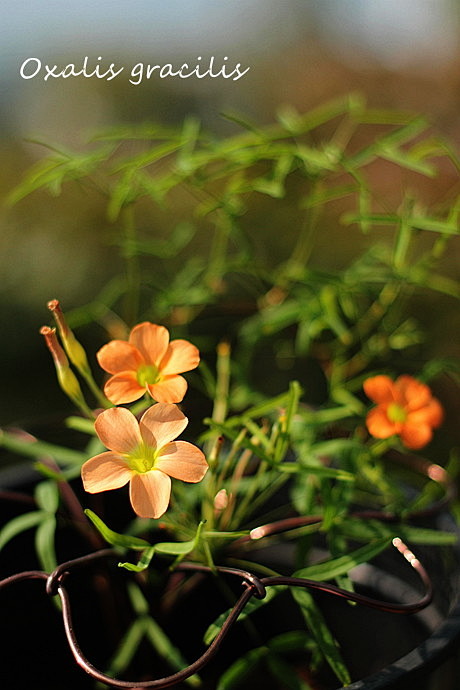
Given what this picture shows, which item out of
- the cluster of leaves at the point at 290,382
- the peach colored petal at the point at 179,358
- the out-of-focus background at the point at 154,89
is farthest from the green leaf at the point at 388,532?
the out-of-focus background at the point at 154,89

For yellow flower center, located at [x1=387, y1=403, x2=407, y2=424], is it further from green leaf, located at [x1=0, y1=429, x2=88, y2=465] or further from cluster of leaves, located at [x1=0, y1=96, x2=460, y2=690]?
green leaf, located at [x1=0, y1=429, x2=88, y2=465]

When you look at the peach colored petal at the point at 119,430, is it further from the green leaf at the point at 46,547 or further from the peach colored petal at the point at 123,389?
the green leaf at the point at 46,547

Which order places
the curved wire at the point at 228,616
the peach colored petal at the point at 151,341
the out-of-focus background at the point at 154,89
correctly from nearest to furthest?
the curved wire at the point at 228,616
the peach colored petal at the point at 151,341
the out-of-focus background at the point at 154,89

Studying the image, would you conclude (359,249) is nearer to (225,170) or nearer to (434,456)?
(434,456)

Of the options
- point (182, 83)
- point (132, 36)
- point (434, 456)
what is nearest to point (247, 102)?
point (182, 83)

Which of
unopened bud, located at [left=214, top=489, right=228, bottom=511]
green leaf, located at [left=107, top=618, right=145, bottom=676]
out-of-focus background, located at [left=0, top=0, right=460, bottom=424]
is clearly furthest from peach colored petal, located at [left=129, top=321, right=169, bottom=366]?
out-of-focus background, located at [left=0, top=0, right=460, bottom=424]
